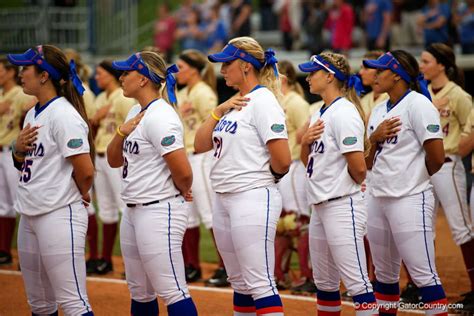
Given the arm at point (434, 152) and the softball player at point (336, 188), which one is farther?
the arm at point (434, 152)

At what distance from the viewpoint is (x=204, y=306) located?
816 centimetres

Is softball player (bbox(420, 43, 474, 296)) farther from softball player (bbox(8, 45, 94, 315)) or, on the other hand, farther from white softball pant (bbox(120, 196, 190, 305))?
softball player (bbox(8, 45, 94, 315))

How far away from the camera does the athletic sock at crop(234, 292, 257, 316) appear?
6340 millimetres

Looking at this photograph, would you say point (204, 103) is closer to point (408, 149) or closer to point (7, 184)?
point (7, 184)

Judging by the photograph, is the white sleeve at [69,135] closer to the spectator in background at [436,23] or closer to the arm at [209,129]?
the arm at [209,129]

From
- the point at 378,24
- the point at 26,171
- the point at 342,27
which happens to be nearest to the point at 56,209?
the point at 26,171

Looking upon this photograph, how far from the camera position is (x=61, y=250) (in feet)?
19.1

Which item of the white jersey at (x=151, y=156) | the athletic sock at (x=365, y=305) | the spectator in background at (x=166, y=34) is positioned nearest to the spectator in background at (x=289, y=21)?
the spectator in background at (x=166, y=34)

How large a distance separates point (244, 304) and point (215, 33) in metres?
13.0

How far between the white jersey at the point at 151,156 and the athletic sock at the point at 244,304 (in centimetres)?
94

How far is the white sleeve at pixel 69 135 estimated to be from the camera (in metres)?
5.84

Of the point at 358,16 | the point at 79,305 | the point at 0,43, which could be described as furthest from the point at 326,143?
the point at 0,43

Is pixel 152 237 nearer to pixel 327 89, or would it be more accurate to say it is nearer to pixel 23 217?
pixel 23 217

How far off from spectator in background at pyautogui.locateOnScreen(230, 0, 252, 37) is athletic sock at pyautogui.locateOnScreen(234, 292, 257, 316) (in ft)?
39.7
